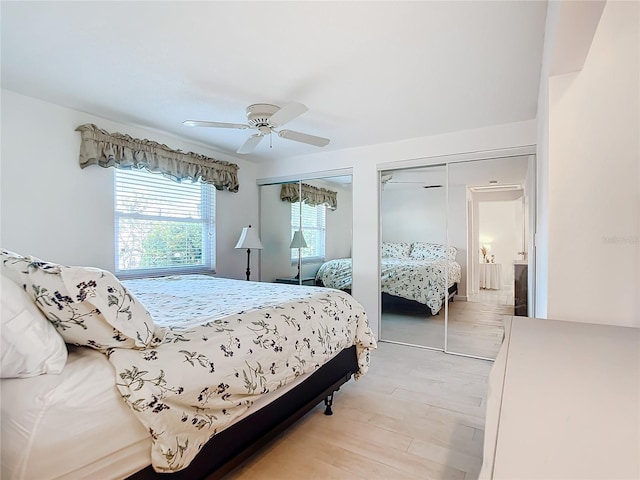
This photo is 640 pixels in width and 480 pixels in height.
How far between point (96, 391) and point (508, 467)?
1.11 meters

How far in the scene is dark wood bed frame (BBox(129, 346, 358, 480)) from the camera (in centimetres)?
134

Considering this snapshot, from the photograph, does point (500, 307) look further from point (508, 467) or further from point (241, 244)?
point (508, 467)

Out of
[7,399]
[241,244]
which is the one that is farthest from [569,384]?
[241,244]

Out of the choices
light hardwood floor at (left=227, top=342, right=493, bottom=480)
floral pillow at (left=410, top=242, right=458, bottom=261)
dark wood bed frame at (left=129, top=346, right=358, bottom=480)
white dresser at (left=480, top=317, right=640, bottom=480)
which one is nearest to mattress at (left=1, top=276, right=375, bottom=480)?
dark wood bed frame at (left=129, top=346, right=358, bottom=480)

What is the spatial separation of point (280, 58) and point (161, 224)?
7.55 feet

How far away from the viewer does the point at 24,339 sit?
0.94m

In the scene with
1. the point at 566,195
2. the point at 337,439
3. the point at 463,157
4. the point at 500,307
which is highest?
the point at 463,157

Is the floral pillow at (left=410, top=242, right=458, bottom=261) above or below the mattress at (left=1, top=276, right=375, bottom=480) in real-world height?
above

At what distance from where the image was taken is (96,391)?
1018 mm

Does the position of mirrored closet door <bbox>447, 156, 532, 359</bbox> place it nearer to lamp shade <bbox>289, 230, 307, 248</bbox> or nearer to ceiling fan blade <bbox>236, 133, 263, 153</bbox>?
lamp shade <bbox>289, 230, 307, 248</bbox>

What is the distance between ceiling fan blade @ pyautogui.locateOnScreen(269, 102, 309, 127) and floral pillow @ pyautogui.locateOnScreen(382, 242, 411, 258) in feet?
6.94

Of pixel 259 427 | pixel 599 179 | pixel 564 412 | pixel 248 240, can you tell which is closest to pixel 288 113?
pixel 599 179

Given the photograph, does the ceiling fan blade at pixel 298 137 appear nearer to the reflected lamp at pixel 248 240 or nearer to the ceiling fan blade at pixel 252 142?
the ceiling fan blade at pixel 252 142

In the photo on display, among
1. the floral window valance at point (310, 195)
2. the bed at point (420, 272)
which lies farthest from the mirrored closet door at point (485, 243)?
the floral window valance at point (310, 195)
